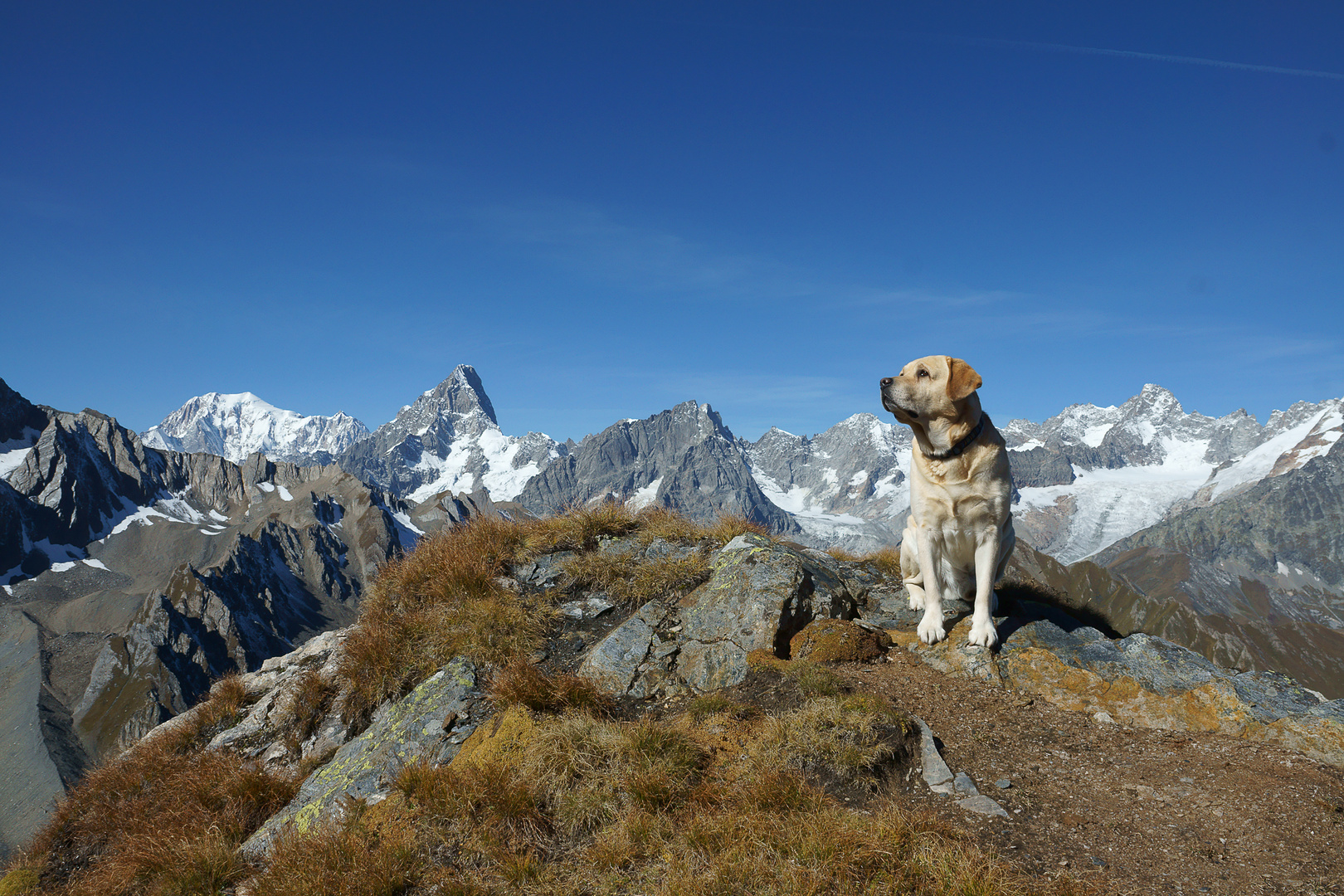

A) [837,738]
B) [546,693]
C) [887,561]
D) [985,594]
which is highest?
[985,594]

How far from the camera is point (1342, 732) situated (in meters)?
6.20

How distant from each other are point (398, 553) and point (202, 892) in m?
7.19

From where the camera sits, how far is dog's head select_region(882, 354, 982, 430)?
6.90m

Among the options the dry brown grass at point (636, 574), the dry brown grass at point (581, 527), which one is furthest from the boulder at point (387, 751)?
the dry brown grass at point (581, 527)

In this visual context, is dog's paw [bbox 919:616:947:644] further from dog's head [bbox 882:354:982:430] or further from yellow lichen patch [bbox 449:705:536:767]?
yellow lichen patch [bbox 449:705:536:767]

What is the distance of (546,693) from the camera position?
730cm

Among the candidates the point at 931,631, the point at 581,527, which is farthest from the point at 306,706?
the point at 931,631

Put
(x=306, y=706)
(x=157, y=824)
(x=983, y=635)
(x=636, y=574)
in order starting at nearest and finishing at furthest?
(x=157, y=824) → (x=983, y=635) → (x=306, y=706) → (x=636, y=574)

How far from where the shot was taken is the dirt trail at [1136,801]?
4.76 metres

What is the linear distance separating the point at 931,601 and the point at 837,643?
1297 mm

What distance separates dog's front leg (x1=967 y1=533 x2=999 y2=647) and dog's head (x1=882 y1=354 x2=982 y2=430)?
168 centimetres

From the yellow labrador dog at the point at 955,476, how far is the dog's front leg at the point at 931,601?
0.01 m

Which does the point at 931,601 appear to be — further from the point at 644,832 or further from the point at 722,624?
the point at 644,832

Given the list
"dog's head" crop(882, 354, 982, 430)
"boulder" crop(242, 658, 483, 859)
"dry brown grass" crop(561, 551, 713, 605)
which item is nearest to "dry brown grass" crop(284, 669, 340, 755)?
"boulder" crop(242, 658, 483, 859)
